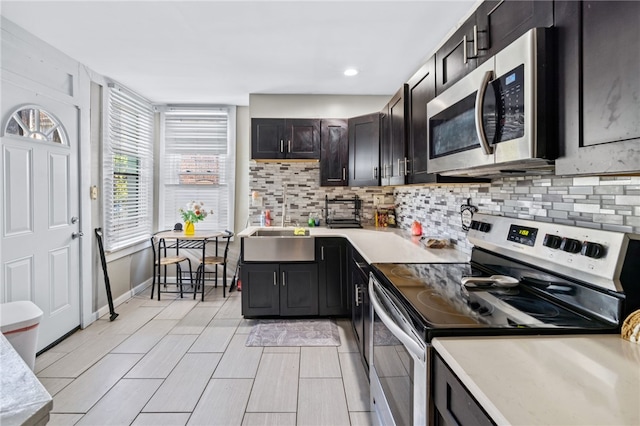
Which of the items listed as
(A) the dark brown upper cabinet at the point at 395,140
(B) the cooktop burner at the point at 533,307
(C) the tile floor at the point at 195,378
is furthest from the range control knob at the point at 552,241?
(C) the tile floor at the point at 195,378

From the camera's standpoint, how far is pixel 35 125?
2486mm

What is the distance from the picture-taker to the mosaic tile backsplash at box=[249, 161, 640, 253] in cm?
109

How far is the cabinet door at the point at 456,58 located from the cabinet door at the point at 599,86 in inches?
19.2

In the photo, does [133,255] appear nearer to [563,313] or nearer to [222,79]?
[222,79]

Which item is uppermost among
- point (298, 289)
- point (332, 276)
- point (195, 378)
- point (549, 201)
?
point (549, 201)

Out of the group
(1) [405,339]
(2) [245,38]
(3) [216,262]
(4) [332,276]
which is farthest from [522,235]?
(3) [216,262]

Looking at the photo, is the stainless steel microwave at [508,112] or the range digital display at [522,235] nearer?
the stainless steel microwave at [508,112]

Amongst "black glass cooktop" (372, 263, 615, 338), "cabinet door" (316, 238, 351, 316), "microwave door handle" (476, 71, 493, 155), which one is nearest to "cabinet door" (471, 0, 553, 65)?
"microwave door handle" (476, 71, 493, 155)

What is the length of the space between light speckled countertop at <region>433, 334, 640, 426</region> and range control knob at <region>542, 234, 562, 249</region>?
355mm

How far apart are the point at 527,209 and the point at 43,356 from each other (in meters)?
3.44

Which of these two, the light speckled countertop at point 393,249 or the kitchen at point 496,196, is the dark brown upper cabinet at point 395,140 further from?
the light speckled countertop at point 393,249

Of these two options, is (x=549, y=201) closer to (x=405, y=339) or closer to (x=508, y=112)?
(x=508, y=112)

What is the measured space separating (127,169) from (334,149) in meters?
2.44

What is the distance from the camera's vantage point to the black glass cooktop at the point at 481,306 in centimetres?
93
